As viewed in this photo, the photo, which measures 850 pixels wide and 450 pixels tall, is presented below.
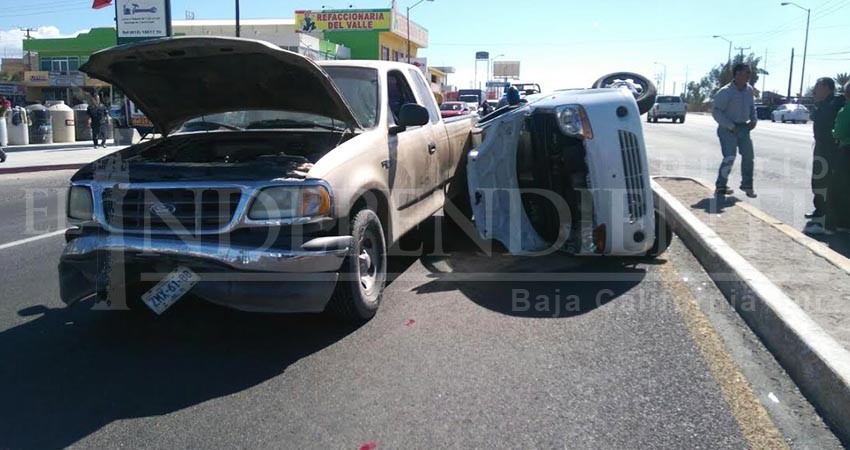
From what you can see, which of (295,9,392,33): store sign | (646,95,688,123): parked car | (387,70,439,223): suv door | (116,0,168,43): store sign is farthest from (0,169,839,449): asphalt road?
(295,9,392,33): store sign

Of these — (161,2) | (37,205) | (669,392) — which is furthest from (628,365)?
(161,2)

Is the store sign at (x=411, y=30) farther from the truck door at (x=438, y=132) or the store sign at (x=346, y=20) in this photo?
the truck door at (x=438, y=132)

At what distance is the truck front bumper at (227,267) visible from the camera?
4.04 meters

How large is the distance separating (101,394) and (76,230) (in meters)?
1.28

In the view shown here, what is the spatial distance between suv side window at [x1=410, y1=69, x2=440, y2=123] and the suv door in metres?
0.21

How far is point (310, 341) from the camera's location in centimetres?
453

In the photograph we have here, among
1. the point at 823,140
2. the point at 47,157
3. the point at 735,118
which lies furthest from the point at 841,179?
the point at 47,157

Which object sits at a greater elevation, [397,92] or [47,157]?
[397,92]

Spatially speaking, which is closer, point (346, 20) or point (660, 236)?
point (660, 236)

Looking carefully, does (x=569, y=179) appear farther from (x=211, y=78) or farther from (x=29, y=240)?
(x=29, y=240)

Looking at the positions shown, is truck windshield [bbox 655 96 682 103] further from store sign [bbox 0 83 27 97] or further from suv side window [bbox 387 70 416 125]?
store sign [bbox 0 83 27 97]

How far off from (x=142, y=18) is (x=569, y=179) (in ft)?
67.1

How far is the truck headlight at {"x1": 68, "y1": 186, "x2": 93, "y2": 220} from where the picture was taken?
4.44m

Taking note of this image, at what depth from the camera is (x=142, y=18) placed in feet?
74.0
